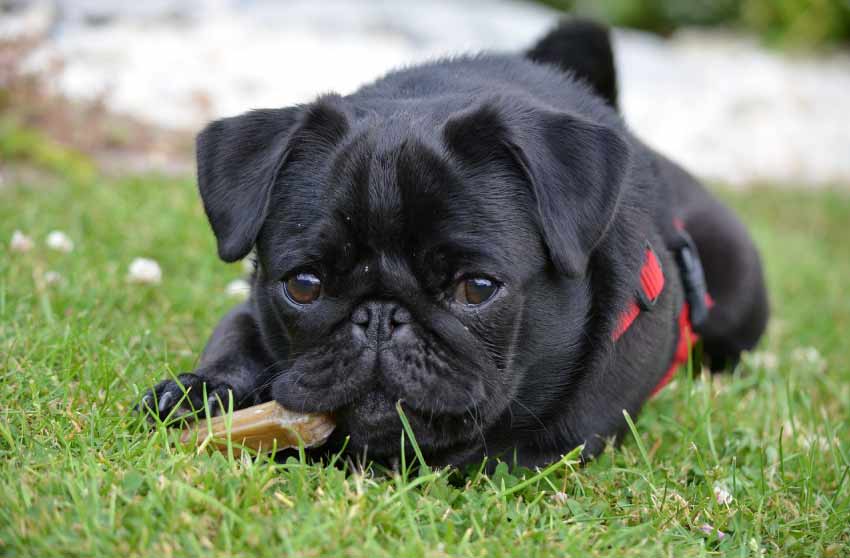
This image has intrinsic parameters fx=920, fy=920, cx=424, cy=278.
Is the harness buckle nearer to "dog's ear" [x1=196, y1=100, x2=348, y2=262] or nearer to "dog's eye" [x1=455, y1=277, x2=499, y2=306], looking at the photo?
"dog's eye" [x1=455, y1=277, x2=499, y2=306]

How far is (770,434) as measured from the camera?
3.58 meters

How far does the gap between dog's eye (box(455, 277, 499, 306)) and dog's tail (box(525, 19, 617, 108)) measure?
6.65 feet

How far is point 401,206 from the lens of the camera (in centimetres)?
264

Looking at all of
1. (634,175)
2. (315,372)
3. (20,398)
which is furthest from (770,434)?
(20,398)

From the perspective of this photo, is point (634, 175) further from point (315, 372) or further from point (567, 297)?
point (315, 372)

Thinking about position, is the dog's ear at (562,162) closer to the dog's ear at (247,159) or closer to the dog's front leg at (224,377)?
the dog's ear at (247,159)

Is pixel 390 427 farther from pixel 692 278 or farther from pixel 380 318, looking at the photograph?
pixel 692 278

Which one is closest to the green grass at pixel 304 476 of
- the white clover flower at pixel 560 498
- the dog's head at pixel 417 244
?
the white clover flower at pixel 560 498

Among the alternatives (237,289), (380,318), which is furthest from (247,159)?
(237,289)

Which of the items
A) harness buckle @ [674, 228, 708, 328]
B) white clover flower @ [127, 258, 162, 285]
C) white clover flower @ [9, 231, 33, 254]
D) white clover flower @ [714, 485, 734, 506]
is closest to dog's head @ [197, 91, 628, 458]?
white clover flower @ [714, 485, 734, 506]

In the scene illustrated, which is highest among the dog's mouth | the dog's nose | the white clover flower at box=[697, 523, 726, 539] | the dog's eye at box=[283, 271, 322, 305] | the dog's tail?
the dog's tail

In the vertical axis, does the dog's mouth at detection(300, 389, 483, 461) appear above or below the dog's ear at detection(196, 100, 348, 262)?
below

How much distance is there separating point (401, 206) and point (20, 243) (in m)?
2.30

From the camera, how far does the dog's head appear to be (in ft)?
8.67
